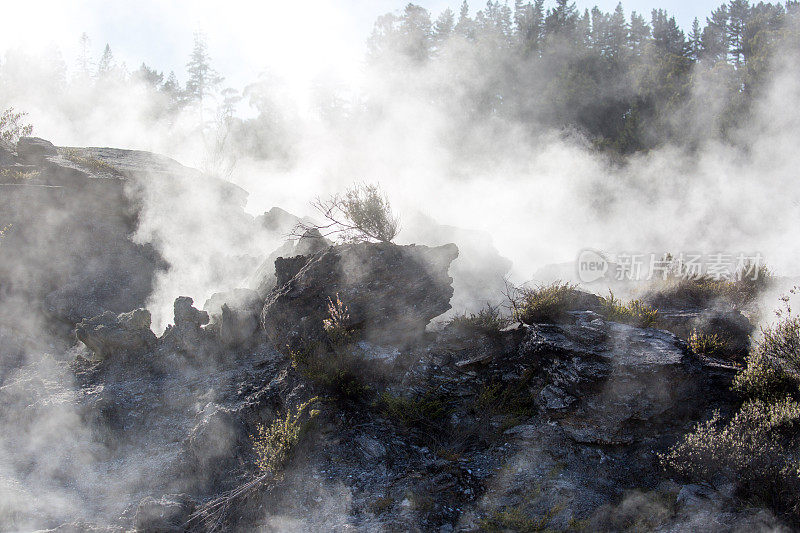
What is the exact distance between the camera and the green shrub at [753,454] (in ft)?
14.8

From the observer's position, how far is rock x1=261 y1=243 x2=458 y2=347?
22.9 ft

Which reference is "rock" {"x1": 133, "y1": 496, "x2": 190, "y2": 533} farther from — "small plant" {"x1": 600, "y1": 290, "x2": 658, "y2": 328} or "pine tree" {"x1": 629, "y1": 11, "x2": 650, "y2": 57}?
"pine tree" {"x1": 629, "y1": 11, "x2": 650, "y2": 57}

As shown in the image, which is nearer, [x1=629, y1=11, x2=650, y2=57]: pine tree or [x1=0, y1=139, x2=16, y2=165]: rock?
[x1=0, y1=139, x2=16, y2=165]: rock

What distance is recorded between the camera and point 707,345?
646cm

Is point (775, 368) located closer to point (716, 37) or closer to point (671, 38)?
point (671, 38)

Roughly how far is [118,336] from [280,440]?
405cm

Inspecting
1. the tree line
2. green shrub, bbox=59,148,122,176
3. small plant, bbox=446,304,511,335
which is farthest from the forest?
small plant, bbox=446,304,511,335

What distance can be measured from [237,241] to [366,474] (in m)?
8.18

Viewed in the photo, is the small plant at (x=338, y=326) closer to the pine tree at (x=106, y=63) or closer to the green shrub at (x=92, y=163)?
the green shrub at (x=92, y=163)

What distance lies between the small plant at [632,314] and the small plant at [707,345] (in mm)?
585

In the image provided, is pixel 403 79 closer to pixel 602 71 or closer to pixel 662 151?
pixel 602 71

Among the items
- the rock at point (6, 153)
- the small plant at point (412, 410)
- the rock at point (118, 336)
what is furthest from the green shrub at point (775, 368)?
the rock at point (6, 153)

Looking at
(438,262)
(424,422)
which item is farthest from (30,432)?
(438,262)

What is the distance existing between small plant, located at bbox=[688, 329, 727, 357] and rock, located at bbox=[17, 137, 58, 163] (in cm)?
1348
